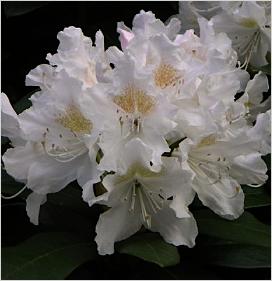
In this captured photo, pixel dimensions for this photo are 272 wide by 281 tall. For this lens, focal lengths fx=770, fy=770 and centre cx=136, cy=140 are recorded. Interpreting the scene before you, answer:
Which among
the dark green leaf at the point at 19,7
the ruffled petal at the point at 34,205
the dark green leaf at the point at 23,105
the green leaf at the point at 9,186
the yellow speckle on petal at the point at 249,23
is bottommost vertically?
the green leaf at the point at 9,186

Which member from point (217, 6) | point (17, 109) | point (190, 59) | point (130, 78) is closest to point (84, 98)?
point (130, 78)

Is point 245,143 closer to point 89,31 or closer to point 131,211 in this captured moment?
point 131,211

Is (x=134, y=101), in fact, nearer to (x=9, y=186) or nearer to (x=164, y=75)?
(x=164, y=75)

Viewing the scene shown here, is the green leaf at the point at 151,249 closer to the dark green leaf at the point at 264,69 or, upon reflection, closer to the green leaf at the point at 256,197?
the green leaf at the point at 256,197

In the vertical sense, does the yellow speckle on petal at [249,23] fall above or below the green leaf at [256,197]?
above

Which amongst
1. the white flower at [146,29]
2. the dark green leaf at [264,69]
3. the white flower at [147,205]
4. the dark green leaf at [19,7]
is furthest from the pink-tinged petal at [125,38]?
the dark green leaf at [19,7]

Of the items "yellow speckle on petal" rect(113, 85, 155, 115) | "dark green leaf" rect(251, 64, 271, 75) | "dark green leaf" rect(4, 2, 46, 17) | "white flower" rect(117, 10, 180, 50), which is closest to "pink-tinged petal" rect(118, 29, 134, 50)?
"white flower" rect(117, 10, 180, 50)
